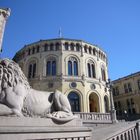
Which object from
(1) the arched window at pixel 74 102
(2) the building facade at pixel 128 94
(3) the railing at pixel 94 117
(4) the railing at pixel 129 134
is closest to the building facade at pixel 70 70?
(1) the arched window at pixel 74 102

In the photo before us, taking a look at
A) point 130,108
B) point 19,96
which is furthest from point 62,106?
point 130,108

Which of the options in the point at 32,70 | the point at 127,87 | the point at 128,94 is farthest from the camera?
the point at 127,87

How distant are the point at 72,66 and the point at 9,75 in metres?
26.5

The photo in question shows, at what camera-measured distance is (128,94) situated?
4300 cm

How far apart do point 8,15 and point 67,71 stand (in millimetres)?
12306

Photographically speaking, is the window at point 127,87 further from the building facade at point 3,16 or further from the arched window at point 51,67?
the building facade at point 3,16

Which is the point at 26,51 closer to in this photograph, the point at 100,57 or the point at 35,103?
the point at 100,57

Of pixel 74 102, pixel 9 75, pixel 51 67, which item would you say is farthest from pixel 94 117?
pixel 9 75

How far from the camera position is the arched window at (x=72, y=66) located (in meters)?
30.5

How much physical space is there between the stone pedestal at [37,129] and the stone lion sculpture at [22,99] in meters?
0.18

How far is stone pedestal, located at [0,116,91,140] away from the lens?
3.47 m

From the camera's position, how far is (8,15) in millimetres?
24641

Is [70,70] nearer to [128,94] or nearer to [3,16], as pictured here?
[3,16]

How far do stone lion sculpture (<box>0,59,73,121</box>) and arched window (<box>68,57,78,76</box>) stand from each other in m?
25.6
